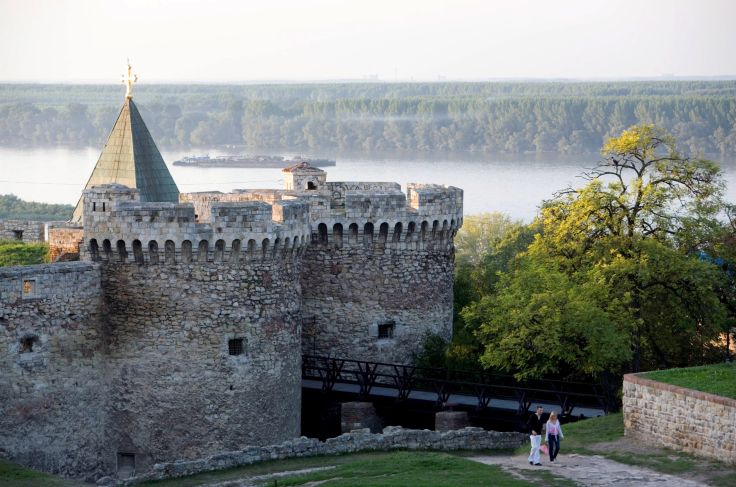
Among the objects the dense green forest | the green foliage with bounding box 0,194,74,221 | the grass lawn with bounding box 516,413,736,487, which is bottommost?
the grass lawn with bounding box 516,413,736,487

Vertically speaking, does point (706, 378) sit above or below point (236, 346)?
below

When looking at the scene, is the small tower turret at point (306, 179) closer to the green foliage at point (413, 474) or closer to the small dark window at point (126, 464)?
the small dark window at point (126, 464)

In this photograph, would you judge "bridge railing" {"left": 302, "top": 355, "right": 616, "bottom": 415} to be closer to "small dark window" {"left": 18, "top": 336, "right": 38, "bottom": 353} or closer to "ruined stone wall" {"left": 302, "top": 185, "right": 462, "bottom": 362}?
"ruined stone wall" {"left": 302, "top": 185, "right": 462, "bottom": 362}

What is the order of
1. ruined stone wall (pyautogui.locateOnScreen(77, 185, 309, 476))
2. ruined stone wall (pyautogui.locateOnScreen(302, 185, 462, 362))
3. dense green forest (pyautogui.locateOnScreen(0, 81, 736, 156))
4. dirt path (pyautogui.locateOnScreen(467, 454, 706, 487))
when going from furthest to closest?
dense green forest (pyautogui.locateOnScreen(0, 81, 736, 156))
ruined stone wall (pyautogui.locateOnScreen(302, 185, 462, 362))
ruined stone wall (pyautogui.locateOnScreen(77, 185, 309, 476))
dirt path (pyautogui.locateOnScreen(467, 454, 706, 487))

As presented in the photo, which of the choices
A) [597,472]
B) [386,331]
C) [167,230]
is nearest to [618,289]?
[386,331]

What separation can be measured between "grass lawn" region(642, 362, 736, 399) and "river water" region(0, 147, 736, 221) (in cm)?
6711

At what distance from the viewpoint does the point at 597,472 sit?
1203 inches

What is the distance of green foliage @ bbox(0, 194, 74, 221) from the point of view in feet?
306

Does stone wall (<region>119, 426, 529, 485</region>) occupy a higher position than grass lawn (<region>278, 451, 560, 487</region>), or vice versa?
grass lawn (<region>278, 451, 560, 487</region>)

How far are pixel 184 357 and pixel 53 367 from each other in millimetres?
2880

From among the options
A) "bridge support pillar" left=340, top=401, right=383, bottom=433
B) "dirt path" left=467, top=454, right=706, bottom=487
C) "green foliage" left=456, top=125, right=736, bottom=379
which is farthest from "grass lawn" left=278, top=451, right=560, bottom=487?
"green foliage" left=456, top=125, right=736, bottom=379

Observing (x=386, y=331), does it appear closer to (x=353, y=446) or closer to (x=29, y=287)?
(x=353, y=446)

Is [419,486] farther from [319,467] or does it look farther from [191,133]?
[191,133]

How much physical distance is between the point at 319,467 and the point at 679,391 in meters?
7.40
